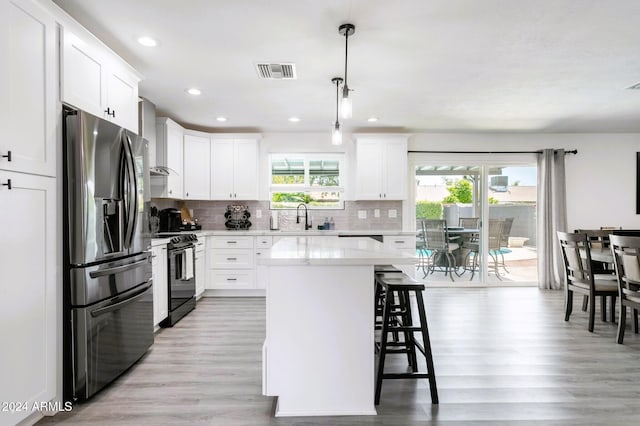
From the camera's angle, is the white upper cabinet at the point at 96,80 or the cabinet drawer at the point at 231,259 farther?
the cabinet drawer at the point at 231,259

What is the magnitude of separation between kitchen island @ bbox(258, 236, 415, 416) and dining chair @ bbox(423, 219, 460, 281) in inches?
146

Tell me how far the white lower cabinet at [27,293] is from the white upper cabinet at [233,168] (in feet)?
10.4

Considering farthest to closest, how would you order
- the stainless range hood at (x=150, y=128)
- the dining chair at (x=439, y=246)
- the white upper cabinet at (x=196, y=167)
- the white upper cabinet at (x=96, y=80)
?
the dining chair at (x=439, y=246) → the white upper cabinet at (x=196, y=167) → the stainless range hood at (x=150, y=128) → the white upper cabinet at (x=96, y=80)

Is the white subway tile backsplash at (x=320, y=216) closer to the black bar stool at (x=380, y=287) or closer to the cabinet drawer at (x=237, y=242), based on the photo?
the cabinet drawer at (x=237, y=242)

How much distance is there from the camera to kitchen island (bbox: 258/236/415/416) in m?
1.95

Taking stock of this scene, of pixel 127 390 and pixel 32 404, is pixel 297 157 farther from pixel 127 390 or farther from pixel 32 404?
pixel 32 404

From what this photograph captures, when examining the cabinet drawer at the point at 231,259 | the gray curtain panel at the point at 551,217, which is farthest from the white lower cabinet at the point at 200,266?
the gray curtain panel at the point at 551,217

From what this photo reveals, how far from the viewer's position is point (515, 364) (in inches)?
104

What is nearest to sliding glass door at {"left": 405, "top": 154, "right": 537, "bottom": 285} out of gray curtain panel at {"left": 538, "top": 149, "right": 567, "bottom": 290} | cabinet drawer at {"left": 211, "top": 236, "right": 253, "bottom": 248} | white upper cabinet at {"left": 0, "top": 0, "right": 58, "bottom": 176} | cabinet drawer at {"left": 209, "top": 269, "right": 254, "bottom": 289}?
gray curtain panel at {"left": 538, "top": 149, "right": 567, "bottom": 290}

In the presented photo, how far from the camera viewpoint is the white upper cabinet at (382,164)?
514 centimetres

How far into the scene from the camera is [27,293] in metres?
1.76

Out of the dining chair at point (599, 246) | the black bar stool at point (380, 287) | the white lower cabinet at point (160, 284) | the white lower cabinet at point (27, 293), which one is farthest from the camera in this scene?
the dining chair at point (599, 246)

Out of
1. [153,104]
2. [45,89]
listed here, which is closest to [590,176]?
[153,104]

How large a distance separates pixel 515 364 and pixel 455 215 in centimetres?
316
